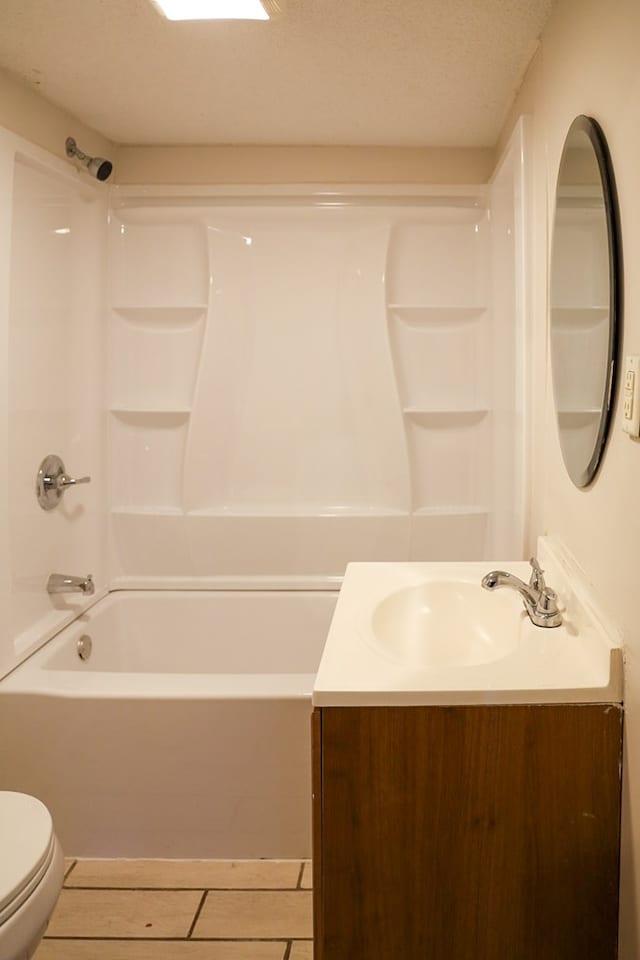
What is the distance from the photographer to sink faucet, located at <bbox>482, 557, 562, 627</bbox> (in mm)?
1438

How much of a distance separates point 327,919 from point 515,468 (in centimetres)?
139

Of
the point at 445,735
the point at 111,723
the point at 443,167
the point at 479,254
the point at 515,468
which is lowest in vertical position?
the point at 111,723

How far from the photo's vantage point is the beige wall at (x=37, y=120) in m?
2.15

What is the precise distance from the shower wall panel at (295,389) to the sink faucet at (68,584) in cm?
40

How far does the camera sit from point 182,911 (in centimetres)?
183

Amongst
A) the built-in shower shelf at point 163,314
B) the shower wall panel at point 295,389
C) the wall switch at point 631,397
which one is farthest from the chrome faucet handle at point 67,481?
the wall switch at point 631,397

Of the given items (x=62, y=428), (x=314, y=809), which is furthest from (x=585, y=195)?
(x=62, y=428)

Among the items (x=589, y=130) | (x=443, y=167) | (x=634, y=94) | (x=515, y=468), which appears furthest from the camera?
(x=443, y=167)

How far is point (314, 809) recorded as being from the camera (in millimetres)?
1159

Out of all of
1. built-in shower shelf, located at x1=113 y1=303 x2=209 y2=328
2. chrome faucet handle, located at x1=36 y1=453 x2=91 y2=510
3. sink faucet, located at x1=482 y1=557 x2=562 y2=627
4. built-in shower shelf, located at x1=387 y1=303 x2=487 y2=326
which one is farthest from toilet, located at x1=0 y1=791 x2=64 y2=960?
built-in shower shelf, located at x1=387 y1=303 x2=487 y2=326

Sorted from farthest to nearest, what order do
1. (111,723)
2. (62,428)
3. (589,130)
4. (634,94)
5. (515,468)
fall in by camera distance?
(62,428) → (515,468) → (111,723) → (589,130) → (634,94)

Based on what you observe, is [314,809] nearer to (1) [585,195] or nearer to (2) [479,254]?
(1) [585,195]

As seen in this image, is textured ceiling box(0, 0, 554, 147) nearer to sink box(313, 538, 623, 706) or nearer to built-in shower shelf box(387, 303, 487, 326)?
built-in shower shelf box(387, 303, 487, 326)

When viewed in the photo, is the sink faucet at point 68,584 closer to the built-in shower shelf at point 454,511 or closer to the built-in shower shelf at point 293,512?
the built-in shower shelf at point 293,512
